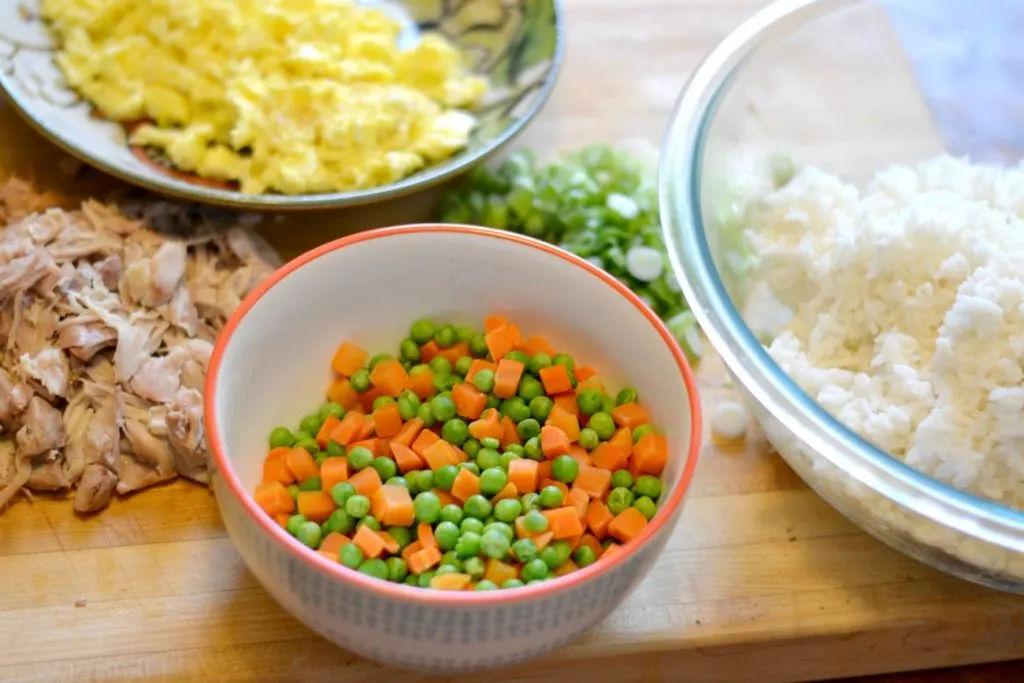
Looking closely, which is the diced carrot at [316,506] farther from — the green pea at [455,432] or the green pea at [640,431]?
the green pea at [640,431]

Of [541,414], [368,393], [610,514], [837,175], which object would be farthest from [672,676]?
[837,175]

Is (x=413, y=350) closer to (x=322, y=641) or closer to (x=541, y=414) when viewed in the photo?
(x=541, y=414)

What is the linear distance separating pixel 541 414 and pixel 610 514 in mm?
166

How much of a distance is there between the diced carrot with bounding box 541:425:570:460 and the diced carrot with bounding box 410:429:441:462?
125 millimetres

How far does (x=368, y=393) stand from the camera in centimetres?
134

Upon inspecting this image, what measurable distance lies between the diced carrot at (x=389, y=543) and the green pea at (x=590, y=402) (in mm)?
296

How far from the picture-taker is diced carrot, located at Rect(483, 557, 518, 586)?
3.64ft

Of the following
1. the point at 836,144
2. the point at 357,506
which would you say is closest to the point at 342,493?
the point at 357,506

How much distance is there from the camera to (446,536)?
1134mm

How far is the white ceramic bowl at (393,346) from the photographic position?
1.02 m

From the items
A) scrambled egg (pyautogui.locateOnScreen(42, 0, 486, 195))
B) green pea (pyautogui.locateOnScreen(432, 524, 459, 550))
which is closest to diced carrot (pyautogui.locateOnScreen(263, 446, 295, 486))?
green pea (pyautogui.locateOnScreen(432, 524, 459, 550))

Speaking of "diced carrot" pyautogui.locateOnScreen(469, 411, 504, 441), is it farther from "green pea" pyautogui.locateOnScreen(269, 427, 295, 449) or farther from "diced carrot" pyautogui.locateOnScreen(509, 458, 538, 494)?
"green pea" pyautogui.locateOnScreen(269, 427, 295, 449)

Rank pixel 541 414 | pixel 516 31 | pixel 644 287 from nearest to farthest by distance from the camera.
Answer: pixel 541 414, pixel 644 287, pixel 516 31

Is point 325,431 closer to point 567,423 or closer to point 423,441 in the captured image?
point 423,441
